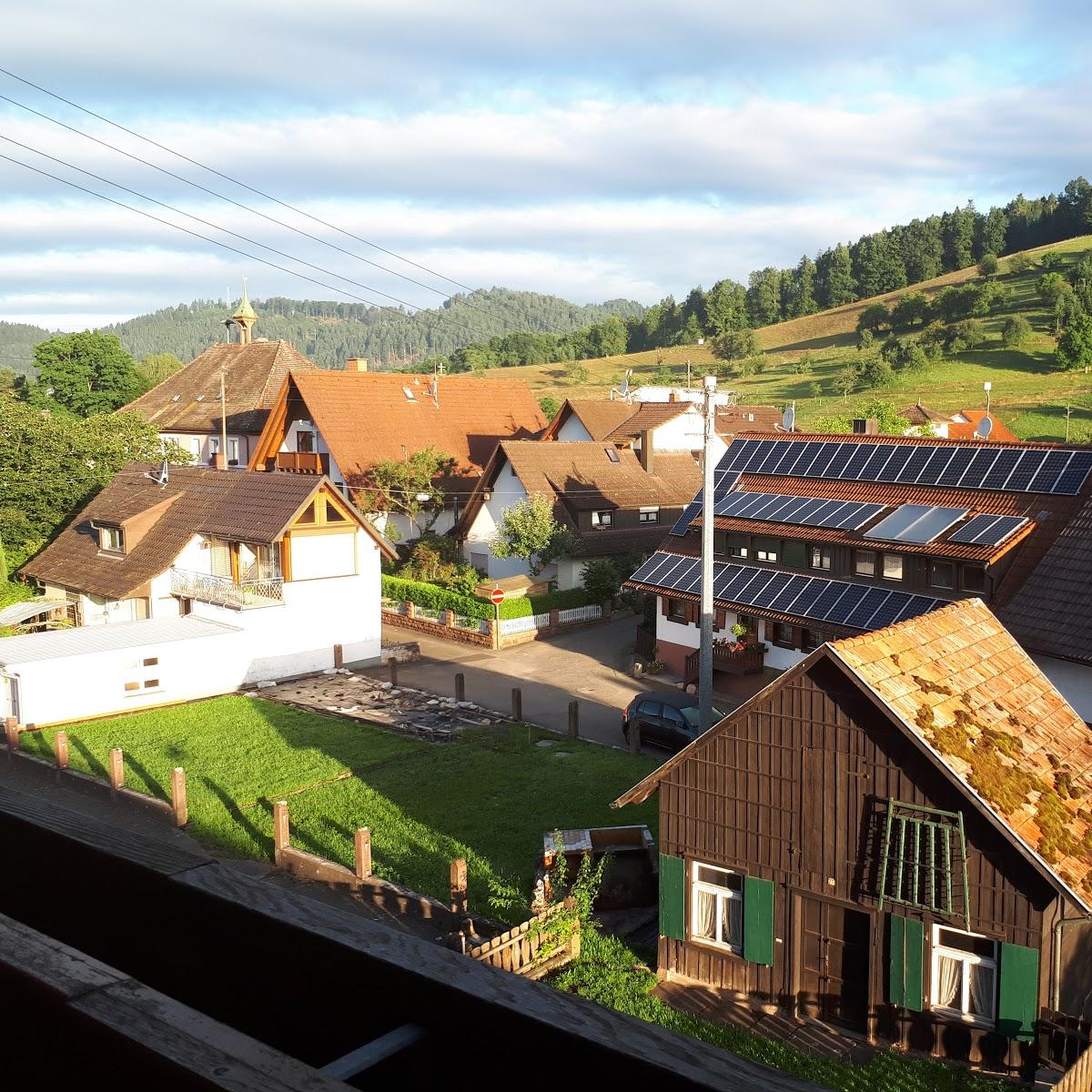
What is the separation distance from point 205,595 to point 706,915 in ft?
78.3

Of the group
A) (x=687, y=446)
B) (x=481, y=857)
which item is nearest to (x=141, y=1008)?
(x=481, y=857)

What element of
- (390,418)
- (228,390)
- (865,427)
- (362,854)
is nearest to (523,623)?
(865,427)

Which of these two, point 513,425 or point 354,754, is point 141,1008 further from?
point 513,425

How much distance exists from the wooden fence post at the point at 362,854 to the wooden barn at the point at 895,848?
15.5 feet

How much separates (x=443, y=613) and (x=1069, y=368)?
7129 centimetres

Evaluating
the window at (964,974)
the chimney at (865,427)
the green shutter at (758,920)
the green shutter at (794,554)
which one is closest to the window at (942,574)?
the green shutter at (794,554)

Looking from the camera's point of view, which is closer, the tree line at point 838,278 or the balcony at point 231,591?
the balcony at point 231,591

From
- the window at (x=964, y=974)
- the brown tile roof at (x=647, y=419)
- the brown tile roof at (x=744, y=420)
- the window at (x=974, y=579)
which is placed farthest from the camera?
the brown tile roof at (x=744, y=420)

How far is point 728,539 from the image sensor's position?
33.3m

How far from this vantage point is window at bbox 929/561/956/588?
2706 cm

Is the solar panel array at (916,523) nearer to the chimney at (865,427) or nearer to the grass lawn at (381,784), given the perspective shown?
the grass lawn at (381,784)

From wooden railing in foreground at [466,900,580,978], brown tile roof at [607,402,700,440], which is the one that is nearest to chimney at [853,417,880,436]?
brown tile roof at [607,402,700,440]

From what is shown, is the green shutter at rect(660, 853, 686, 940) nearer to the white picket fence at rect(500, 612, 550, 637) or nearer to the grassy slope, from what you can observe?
the white picket fence at rect(500, 612, 550, 637)

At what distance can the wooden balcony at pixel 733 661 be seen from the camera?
30859mm
